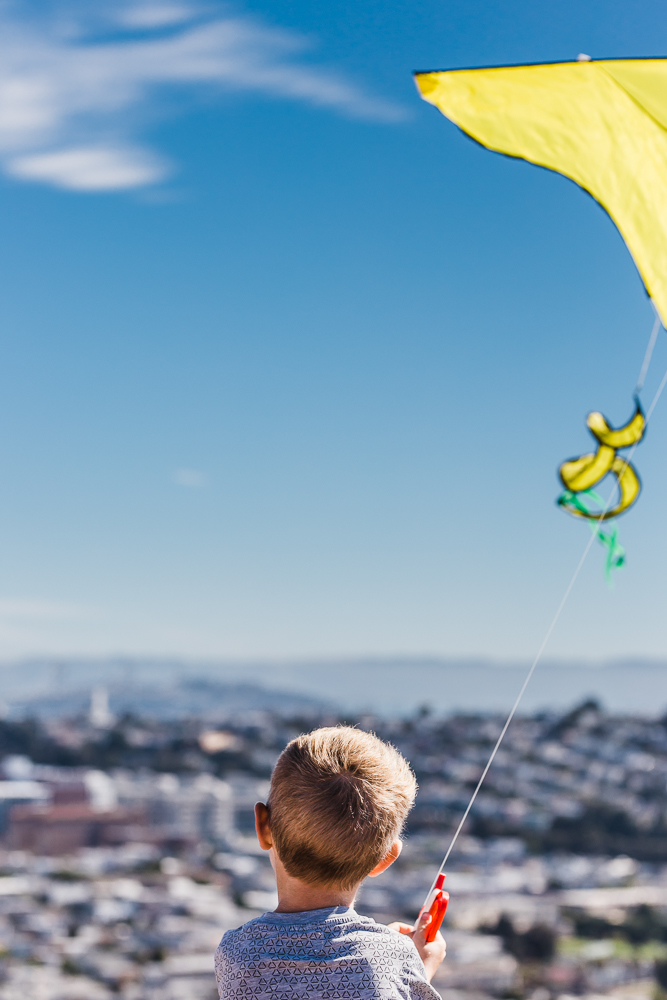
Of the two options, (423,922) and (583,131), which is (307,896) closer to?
(423,922)

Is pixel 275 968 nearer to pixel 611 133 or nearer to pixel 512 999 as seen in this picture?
pixel 611 133

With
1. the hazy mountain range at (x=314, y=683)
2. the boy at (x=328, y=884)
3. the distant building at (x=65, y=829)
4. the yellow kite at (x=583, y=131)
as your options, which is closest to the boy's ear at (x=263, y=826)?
the boy at (x=328, y=884)

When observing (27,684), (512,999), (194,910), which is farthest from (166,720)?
(27,684)

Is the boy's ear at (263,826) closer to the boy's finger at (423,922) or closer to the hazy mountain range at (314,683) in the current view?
the boy's finger at (423,922)

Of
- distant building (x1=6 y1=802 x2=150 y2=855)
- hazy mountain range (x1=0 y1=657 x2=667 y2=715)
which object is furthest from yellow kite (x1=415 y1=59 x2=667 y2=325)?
hazy mountain range (x1=0 y1=657 x2=667 y2=715)

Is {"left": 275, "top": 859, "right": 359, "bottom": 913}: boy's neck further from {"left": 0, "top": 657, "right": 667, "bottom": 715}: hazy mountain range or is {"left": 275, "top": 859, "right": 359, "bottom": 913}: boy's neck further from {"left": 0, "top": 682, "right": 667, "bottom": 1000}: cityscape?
{"left": 0, "top": 657, "right": 667, "bottom": 715}: hazy mountain range

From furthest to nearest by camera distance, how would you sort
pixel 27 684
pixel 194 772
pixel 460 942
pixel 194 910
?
pixel 27 684, pixel 194 772, pixel 194 910, pixel 460 942

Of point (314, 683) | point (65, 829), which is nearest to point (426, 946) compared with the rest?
point (65, 829)
